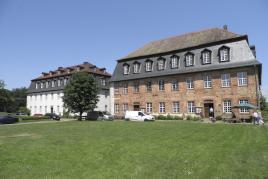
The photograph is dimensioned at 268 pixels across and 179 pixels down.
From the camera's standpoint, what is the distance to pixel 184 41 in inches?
1598

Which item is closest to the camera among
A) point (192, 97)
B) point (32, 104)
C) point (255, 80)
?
point (255, 80)

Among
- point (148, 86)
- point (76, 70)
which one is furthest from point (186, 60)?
point (76, 70)

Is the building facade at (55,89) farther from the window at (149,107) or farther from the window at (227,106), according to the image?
the window at (227,106)

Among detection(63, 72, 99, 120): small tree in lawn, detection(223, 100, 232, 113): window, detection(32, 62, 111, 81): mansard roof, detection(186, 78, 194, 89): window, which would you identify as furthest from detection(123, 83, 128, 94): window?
detection(223, 100, 232, 113): window

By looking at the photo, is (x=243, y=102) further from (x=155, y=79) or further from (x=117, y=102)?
(x=117, y=102)

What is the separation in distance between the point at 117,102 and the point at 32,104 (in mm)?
34494

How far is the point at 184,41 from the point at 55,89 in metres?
36.2

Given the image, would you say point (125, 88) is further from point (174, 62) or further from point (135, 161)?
point (135, 161)

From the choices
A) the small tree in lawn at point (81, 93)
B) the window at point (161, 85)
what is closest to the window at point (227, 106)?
the window at point (161, 85)

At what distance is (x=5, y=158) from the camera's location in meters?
9.23

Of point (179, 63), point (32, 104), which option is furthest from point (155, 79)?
point (32, 104)

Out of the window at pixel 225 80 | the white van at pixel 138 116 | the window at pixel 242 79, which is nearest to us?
the window at pixel 242 79

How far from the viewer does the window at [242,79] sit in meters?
31.8

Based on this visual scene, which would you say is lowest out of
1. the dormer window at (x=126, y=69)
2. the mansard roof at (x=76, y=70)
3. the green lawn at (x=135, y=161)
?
the green lawn at (x=135, y=161)
